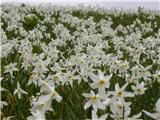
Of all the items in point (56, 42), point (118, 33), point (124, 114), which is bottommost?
point (118, 33)

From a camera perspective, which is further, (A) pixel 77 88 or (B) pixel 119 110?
(A) pixel 77 88

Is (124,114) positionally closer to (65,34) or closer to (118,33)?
(65,34)

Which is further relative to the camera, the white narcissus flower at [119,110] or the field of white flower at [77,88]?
the field of white flower at [77,88]

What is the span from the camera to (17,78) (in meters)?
5.47

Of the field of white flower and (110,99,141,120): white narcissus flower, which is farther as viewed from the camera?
the field of white flower

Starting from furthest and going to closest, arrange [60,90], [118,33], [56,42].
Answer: [118,33], [56,42], [60,90]

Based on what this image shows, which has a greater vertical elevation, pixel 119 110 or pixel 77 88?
pixel 119 110

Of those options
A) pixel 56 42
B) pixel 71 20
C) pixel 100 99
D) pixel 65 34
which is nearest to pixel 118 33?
pixel 71 20

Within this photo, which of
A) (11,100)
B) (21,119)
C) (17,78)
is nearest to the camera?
(21,119)

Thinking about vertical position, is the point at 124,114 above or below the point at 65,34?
above

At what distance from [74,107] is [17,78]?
4.76 ft

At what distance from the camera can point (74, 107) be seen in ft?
13.9

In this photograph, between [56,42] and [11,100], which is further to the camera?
[56,42]

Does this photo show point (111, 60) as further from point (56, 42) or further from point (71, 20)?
point (71, 20)
